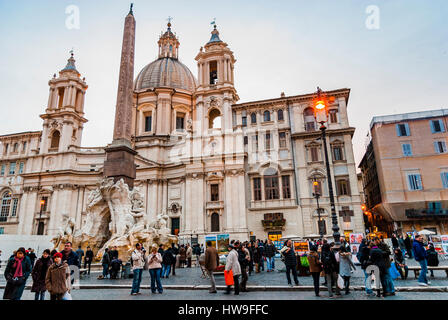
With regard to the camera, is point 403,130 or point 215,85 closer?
point 403,130

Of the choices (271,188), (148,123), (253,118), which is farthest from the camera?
(148,123)

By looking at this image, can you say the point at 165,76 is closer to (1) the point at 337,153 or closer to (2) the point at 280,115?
(2) the point at 280,115

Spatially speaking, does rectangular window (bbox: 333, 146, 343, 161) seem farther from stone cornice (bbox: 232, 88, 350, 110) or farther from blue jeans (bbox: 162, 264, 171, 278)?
blue jeans (bbox: 162, 264, 171, 278)

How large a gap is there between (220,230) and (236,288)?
76.5ft

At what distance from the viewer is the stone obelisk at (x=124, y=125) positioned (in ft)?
62.2

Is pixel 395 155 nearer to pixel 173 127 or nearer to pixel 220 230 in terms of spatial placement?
pixel 220 230

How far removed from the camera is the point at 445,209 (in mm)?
26734

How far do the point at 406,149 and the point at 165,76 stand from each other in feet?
111

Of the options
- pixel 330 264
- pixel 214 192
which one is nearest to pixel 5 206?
pixel 214 192

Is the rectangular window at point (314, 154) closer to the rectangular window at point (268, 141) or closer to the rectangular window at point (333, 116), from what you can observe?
the rectangular window at point (333, 116)

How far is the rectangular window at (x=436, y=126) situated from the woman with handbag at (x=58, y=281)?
3315 centimetres

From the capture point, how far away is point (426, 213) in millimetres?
26922

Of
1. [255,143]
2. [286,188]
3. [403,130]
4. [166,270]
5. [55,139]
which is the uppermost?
[55,139]
